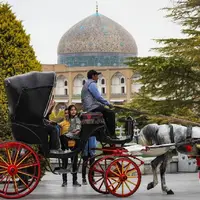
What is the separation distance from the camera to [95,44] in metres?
97.1

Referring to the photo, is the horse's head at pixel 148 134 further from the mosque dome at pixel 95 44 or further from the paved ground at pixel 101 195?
the mosque dome at pixel 95 44

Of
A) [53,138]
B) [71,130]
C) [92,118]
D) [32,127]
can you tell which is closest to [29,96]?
[32,127]

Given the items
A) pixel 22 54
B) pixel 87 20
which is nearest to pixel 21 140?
pixel 22 54

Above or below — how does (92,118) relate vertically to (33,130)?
above

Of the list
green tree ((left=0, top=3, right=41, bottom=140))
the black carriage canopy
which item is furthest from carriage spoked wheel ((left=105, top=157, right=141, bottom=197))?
green tree ((left=0, top=3, right=41, bottom=140))

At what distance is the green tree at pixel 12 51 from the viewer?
484 inches

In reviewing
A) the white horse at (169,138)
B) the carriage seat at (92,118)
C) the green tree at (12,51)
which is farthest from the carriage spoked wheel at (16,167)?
the green tree at (12,51)

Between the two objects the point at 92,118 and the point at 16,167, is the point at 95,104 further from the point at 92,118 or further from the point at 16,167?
the point at 16,167

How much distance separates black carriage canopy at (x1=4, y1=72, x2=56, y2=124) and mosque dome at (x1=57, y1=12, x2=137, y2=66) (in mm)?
84915

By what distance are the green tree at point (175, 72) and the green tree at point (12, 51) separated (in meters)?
11.4

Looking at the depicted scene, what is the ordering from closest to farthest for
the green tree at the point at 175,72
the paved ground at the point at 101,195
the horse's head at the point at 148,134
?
the paved ground at the point at 101,195 < the horse's head at the point at 148,134 < the green tree at the point at 175,72

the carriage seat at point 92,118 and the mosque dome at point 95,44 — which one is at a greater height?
the mosque dome at point 95,44

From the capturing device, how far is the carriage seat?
10289 millimetres

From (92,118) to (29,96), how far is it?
2.79 feet
